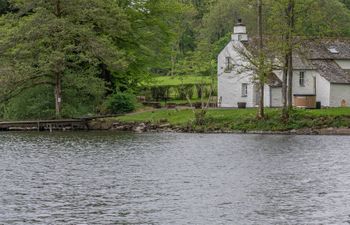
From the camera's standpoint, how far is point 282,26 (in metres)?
70.4

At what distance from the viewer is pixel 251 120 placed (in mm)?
70625

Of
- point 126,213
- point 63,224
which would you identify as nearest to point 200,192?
point 126,213

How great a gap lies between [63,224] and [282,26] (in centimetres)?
4672

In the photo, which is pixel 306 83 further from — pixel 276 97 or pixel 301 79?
pixel 276 97

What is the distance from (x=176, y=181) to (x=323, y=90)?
152ft

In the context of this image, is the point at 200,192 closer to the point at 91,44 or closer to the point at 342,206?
the point at 342,206

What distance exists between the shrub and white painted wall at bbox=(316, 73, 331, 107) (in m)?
20.9

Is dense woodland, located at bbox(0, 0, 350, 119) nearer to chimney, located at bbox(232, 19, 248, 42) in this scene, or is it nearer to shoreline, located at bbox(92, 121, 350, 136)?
Result: chimney, located at bbox(232, 19, 248, 42)

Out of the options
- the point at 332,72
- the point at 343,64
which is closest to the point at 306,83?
the point at 332,72

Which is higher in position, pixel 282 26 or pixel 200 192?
pixel 282 26

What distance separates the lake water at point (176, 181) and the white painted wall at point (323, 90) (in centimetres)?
2042

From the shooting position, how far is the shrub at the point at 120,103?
82.4m

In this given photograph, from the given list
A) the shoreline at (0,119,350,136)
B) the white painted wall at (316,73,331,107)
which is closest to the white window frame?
the white painted wall at (316,73,331,107)

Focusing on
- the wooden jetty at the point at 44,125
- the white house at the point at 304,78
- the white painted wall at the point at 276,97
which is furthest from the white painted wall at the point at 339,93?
the wooden jetty at the point at 44,125
